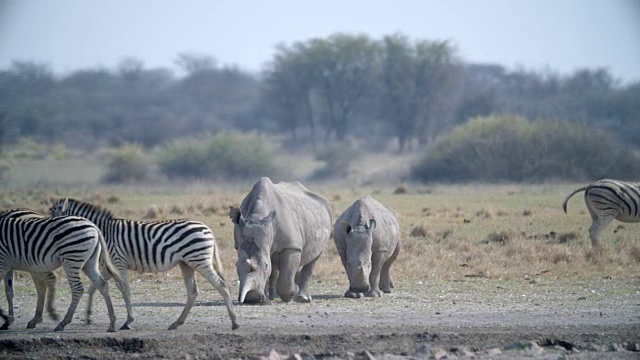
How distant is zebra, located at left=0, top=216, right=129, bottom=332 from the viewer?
12.5 meters

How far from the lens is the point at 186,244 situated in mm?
12758

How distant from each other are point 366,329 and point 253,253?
6.97 feet

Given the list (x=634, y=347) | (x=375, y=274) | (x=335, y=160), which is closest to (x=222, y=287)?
(x=375, y=274)

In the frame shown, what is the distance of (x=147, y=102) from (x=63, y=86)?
1083 centimetres

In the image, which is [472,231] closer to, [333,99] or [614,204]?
[614,204]

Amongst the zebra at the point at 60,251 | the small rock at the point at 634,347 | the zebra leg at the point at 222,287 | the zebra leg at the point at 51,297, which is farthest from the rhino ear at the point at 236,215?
the small rock at the point at 634,347

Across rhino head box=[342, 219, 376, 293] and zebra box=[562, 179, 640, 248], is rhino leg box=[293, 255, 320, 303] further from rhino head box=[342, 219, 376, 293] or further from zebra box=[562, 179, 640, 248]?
zebra box=[562, 179, 640, 248]

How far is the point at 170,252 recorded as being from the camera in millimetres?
12844

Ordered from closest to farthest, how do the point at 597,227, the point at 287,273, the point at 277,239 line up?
the point at 277,239, the point at 287,273, the point at 597,227

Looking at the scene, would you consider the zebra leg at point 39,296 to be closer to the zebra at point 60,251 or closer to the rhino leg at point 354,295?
the zebra at point 60,251

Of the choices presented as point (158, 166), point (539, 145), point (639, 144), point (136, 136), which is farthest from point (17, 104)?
point (639, 144)

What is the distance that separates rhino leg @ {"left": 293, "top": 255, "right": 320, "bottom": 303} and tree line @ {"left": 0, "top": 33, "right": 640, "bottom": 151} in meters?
37.3

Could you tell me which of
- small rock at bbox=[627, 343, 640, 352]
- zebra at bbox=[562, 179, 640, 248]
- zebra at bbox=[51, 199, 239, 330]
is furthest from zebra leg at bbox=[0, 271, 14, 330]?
zebra at bbox=[562, 179, 640, 248]

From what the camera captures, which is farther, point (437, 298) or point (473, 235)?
point (473, 235)
